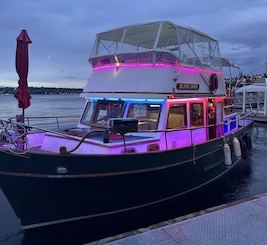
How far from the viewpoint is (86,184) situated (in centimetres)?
655

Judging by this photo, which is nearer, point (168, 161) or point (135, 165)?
point (135, 165)

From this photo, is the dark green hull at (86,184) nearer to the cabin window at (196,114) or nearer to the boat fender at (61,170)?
the boat fender at (61,170)

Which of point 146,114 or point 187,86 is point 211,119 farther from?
point 146,114

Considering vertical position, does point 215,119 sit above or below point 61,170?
above

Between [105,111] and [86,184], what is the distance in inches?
122

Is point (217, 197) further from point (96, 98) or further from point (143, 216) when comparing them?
point (96, 98)

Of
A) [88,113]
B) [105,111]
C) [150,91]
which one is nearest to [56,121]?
[88,113]

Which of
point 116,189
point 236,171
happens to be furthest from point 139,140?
point 236,171

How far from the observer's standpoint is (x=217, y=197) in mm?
9938

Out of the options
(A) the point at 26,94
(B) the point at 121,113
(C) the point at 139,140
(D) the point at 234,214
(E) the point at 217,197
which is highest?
(A) the point at 26,94

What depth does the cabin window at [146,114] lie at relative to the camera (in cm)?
851

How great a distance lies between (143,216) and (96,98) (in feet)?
11.6

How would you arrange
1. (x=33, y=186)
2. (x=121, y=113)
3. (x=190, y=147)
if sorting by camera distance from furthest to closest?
(x=121, y=113)
(x=190, y=147)
(x=33, y=186)

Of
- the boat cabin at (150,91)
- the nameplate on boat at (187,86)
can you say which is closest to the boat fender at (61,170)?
the boat cabin at (150,91)
